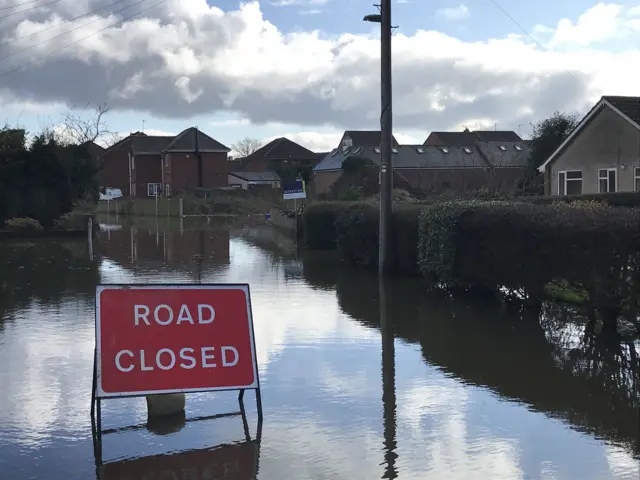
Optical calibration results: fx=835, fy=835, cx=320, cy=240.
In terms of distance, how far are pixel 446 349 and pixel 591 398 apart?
249 centimetres

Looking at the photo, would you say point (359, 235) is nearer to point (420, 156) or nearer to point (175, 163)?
point (420, 156)

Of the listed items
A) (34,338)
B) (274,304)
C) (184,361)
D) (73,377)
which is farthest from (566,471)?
(274,304)

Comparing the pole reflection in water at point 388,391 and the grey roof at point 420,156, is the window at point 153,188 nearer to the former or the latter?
the grey roof at point 420,156

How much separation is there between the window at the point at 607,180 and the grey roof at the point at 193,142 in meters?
55.6

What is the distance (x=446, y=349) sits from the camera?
9789 millimetres

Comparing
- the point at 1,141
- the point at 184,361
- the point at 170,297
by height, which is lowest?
the point at 184,361

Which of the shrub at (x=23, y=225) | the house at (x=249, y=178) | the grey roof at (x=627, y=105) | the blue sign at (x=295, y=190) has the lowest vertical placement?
the shrub at (x=23, y=225)

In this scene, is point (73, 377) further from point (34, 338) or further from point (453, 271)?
point (453, 271)

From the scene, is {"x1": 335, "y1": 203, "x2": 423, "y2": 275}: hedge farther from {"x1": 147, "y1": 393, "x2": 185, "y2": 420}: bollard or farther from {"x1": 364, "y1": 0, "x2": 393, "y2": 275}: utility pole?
{"x1": 147, "y1": 393, "x2": 185, "y2": 420}: bollard

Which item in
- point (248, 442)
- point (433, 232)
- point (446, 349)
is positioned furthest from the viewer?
point (433, 232)

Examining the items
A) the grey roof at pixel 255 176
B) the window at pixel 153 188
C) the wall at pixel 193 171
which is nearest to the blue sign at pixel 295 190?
the wall at pixel 193 171

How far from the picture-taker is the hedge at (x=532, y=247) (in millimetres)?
9477

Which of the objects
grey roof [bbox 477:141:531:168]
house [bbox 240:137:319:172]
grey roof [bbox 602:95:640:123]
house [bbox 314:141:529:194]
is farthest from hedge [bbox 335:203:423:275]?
house [bbox 240:137:319:172]

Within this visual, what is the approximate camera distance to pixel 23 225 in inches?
1307
